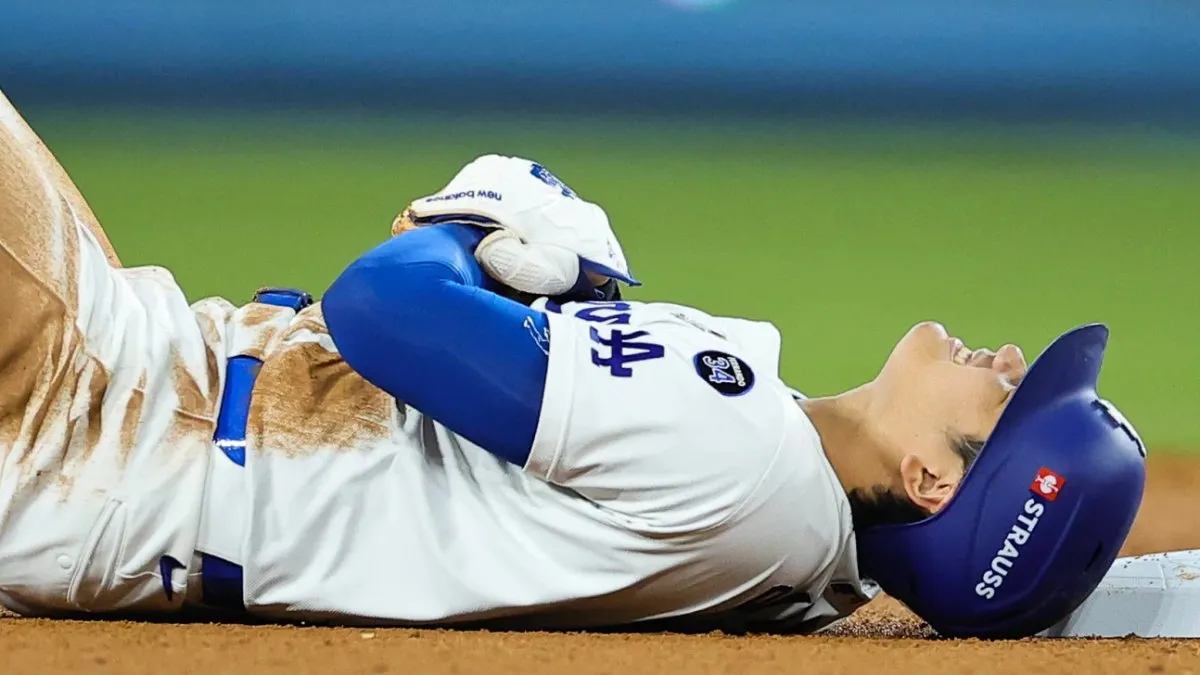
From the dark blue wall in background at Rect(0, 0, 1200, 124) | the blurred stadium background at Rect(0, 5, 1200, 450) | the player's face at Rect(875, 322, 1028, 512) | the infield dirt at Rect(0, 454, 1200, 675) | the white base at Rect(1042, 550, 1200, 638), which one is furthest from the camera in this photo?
the dark blue wall in background at Rect(0, 0, 1200, 124)

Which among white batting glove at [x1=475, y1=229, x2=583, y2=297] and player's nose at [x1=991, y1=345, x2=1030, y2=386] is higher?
white batting glove at [x1=475, y1=229, x2=583, y2=297]

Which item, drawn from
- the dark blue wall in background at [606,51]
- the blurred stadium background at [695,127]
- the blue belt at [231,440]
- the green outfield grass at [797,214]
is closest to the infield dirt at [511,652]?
the blue belt at [231,440]

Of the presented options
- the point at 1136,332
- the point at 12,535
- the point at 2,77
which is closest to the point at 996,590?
the point at 12,535

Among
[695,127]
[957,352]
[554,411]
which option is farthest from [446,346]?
[695,127]

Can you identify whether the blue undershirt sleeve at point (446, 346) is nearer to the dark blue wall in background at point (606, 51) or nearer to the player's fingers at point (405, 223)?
the player's fingers at point (405, 223)

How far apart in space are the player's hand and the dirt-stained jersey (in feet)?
0.38

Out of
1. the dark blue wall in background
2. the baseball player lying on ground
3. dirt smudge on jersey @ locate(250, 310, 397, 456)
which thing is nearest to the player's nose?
the baseball player lying on ground

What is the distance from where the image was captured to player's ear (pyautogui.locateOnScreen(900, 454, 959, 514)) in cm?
131

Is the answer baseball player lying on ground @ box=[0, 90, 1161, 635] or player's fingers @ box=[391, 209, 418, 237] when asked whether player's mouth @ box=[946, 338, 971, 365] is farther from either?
player's fingers @ box=[391, 209, 418, 237]

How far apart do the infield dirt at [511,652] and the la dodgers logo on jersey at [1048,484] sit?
0.12m

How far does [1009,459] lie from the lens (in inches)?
50.5

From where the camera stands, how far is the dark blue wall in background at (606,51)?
4.64m

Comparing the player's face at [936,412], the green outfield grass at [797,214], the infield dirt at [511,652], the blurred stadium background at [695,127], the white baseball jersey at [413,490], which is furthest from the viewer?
the blurred stadium background at [695,127]

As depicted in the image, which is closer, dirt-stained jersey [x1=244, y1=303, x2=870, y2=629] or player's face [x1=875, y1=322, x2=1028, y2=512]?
dirt-stained jersey [x1=244, y1=303, x2=870, y2=629]
